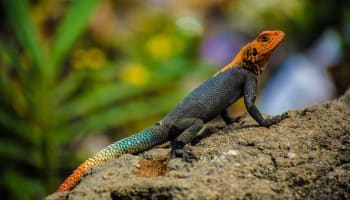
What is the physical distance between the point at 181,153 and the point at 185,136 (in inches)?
9.6

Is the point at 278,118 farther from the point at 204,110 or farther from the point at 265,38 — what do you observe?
the point at 265,38

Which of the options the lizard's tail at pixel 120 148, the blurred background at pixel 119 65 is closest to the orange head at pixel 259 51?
the lizard's tail at pixel 120 148

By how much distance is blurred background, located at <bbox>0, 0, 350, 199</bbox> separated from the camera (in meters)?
4.96

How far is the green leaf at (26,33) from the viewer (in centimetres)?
483

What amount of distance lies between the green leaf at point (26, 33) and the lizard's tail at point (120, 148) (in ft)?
7.18

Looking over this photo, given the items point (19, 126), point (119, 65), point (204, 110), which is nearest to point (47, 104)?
point (19, 126)

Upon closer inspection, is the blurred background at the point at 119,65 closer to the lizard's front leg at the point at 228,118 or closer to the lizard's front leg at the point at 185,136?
the lizard's front leg at the point at 228,118

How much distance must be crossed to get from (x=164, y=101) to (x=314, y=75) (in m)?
2.09

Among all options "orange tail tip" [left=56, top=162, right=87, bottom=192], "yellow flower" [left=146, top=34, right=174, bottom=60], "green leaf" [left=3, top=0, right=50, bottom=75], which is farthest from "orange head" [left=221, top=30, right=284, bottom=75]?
"yellow flower" [left=146, top=34, right=174, bottom=60]

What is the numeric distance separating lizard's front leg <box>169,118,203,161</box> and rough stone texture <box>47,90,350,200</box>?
5 centimetres

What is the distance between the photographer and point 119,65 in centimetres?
598

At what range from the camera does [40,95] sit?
4.82 metres

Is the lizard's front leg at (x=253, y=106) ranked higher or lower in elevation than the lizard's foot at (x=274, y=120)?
higher

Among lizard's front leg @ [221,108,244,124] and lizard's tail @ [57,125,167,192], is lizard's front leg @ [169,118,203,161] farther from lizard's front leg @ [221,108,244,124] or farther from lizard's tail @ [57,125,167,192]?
lizard's front leg @ [221,108,244,124]
